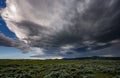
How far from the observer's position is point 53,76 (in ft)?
72.9

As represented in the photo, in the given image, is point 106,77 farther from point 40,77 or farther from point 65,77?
point 40,77

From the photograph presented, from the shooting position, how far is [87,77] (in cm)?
2073

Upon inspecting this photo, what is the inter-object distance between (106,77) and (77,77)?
5067 millimetres

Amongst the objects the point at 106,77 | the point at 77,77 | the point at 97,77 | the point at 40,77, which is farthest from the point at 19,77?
the point at 106,77

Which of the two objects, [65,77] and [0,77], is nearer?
[65,77]

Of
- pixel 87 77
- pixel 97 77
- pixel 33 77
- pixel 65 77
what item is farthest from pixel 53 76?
pixel 97 77

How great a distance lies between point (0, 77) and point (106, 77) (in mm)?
18322

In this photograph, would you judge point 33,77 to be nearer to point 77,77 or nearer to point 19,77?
point 19,77

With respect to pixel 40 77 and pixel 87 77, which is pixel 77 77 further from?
pixel 40 77

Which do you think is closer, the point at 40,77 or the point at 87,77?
the point at 87,77

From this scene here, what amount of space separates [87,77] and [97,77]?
2.30 meters

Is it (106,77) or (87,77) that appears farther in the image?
(106,77)

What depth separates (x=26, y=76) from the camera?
22.9 m

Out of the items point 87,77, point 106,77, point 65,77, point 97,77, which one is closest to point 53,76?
point 65,77
